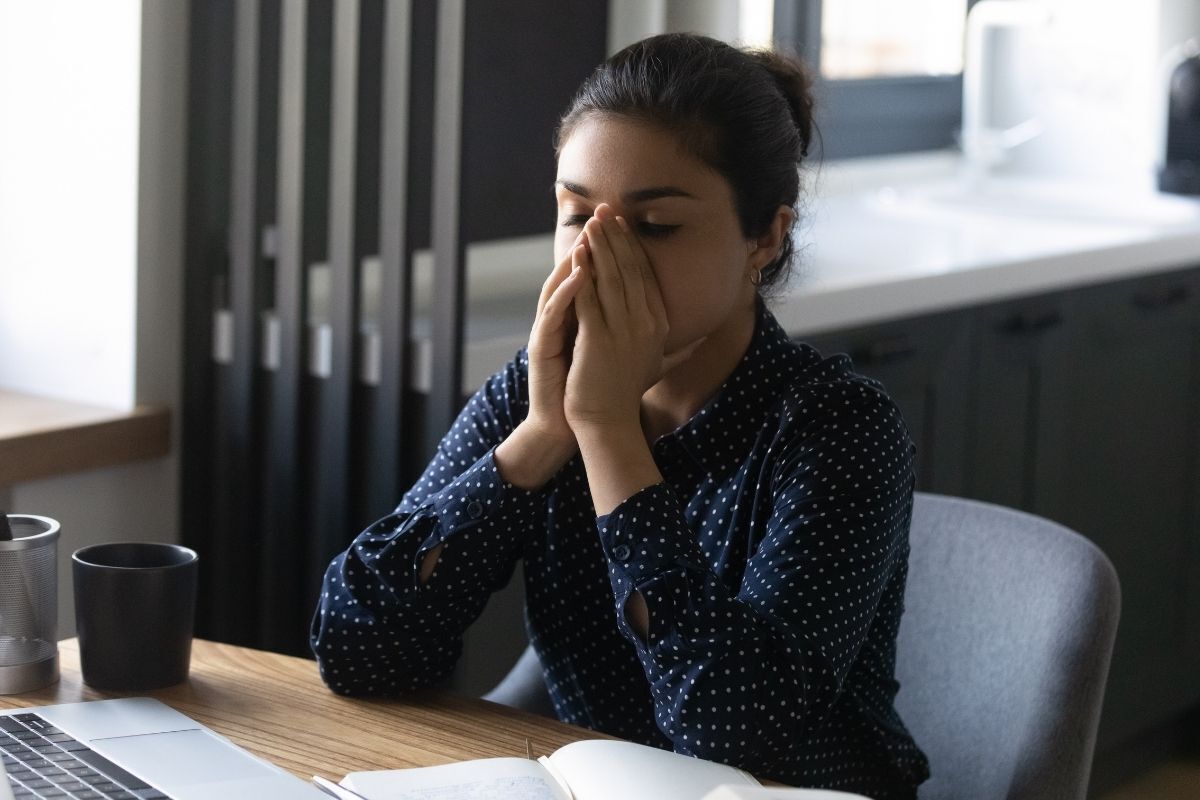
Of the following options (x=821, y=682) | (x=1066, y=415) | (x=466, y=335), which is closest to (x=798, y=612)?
(x=821, y=682)

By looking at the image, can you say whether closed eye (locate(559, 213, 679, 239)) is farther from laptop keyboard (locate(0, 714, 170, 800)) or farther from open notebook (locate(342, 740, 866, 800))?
laptop keyboard (locate(0, 714, 170, 800))

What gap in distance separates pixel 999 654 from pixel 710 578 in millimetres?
410

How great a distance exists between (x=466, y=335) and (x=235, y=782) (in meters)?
0.95

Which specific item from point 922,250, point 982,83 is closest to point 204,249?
point 922,250

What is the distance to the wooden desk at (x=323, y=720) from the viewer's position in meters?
1.07

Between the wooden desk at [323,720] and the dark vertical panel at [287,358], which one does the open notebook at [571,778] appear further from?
the dark vertical panel at [287,358]

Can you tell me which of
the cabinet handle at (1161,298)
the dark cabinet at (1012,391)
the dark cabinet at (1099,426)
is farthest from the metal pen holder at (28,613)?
the cabinet handle at (1161,298)

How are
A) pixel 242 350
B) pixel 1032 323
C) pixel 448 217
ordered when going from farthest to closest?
pixel 1032 323
pixel 242 350
pixel 448 217

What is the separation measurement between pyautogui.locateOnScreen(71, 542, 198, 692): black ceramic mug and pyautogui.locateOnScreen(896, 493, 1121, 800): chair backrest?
0.69m

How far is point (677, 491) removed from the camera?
1.36m

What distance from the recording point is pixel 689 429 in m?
1.34

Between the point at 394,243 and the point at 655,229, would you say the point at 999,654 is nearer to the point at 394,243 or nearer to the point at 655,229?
the point at 655,229

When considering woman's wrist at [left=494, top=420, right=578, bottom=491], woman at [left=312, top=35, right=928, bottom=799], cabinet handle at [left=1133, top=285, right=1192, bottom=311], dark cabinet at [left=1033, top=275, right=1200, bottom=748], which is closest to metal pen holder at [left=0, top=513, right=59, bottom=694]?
woman at [left=312, top=35, right=928, bottom=799]

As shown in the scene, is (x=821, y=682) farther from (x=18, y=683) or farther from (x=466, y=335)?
(x=466, y=335)
